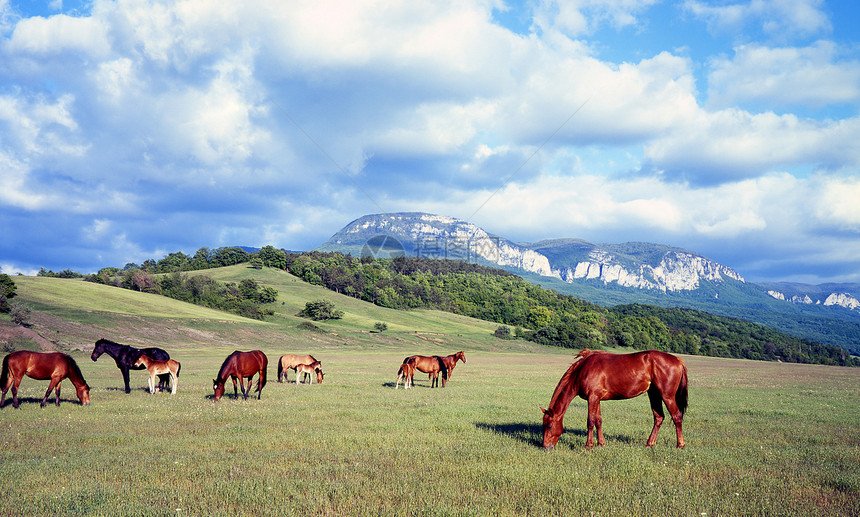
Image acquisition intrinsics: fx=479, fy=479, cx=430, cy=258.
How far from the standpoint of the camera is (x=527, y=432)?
12961mm

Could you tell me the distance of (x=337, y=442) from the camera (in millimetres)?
11398

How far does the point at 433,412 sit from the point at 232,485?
8.96 metres

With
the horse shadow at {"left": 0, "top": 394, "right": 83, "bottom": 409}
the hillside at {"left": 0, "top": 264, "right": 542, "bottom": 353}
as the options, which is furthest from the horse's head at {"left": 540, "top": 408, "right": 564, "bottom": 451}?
the hillside at {"left": 0, "top": 264, "right": 542, "bottom": 353}

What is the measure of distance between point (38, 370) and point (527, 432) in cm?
1577

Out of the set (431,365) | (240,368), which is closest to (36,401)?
(240,368)

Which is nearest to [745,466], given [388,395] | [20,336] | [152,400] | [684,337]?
[388,395]

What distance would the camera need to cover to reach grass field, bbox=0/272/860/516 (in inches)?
289

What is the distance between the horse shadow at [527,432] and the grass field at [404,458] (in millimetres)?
80

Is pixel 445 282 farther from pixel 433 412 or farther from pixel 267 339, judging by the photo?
pixel 433 412

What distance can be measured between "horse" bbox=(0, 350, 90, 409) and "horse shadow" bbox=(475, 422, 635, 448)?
13.5 m

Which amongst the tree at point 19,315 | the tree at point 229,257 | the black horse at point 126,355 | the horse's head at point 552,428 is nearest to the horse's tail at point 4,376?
the black horse at point 126,355

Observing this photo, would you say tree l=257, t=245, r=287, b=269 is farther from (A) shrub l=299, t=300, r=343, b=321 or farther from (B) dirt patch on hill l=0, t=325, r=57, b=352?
(B) dirt patch on hill l=0, t=325, r=57, b=352

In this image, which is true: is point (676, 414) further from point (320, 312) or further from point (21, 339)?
point (320, 312)

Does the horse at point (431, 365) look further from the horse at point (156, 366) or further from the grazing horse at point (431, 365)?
the horse at point (156, 366)
